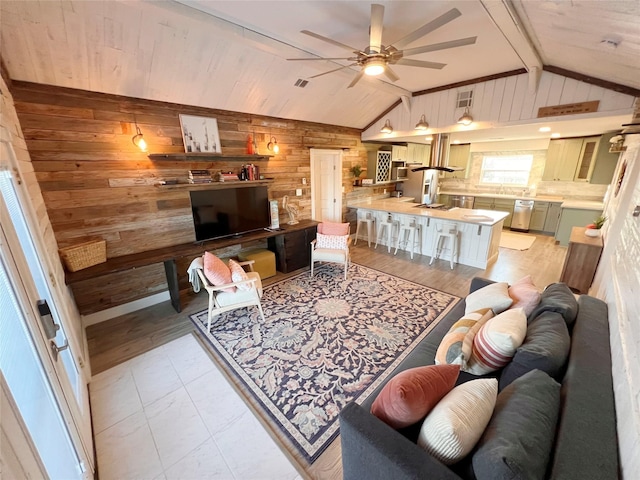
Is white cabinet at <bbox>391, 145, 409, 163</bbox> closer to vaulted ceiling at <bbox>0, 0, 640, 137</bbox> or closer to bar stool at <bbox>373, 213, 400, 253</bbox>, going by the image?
bar stool at <bbox>373, 213, 400, 253</bbox>

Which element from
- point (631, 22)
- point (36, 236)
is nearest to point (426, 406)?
point (631, 22)

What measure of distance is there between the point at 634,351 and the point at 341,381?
5.71 feet

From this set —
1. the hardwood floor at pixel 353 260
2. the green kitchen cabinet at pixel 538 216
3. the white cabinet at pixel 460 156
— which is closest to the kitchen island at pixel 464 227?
the hardwood floor at pixel 353 260

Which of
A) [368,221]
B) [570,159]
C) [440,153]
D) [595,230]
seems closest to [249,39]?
[368,221]

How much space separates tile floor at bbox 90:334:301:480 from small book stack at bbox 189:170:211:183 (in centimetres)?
220

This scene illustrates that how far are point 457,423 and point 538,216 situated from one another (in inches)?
287

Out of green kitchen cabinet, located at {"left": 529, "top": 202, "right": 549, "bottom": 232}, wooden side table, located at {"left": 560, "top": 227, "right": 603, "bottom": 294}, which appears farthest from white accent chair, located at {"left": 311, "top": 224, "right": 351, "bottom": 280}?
green kitchen cabinet, located at {"left": 529, "top": 202, "right": 549, "bottom": 232}

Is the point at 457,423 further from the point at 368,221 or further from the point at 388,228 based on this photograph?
the point at 368,221

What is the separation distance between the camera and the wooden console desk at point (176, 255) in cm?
271

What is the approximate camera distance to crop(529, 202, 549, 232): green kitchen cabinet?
6179 millimetres

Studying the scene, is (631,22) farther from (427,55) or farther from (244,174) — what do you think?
(244,174)

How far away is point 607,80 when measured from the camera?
309 centimetres

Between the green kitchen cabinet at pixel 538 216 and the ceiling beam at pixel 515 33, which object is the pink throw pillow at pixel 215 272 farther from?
the green kitchen cabinet at pixel 538 216

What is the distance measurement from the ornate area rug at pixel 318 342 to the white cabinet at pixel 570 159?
16.3ft
